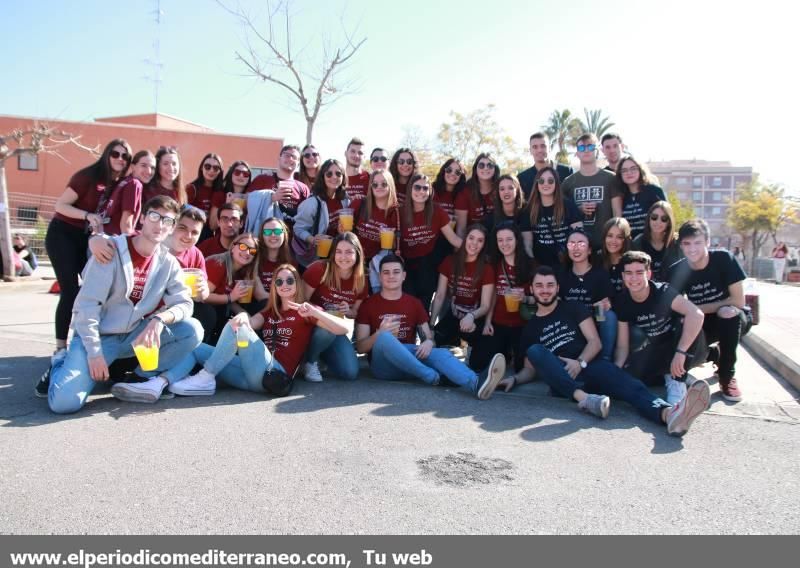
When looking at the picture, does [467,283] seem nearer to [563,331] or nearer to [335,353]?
[563,331]

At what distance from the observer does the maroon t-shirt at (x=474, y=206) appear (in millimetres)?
6797

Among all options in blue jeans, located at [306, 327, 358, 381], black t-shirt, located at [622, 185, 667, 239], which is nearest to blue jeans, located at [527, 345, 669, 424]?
blue jeans, located at [306, 327, 358, 381]

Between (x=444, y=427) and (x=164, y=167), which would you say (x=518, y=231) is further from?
(x=164, y=167)

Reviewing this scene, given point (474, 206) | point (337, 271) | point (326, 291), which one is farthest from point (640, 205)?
point (326, 291)

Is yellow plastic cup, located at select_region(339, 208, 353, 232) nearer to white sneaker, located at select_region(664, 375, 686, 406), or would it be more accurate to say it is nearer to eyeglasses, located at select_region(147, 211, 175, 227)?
eyeglasses, located at select_region(147, 211, 175, 227)

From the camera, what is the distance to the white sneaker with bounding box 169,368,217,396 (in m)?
4.80

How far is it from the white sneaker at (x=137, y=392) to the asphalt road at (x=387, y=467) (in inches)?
3.0

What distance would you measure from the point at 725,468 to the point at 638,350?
178 cm

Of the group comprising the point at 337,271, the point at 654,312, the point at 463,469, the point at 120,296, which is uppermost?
the point at 337,271

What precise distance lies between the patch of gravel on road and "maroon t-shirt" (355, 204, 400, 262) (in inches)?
126

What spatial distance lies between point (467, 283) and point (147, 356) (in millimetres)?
3166

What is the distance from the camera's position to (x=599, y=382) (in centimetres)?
477

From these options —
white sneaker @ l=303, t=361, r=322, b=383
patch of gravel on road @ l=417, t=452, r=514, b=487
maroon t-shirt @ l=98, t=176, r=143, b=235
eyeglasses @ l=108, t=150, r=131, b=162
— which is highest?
eyeglasses @ l=108, t=150, r=131, b=162
